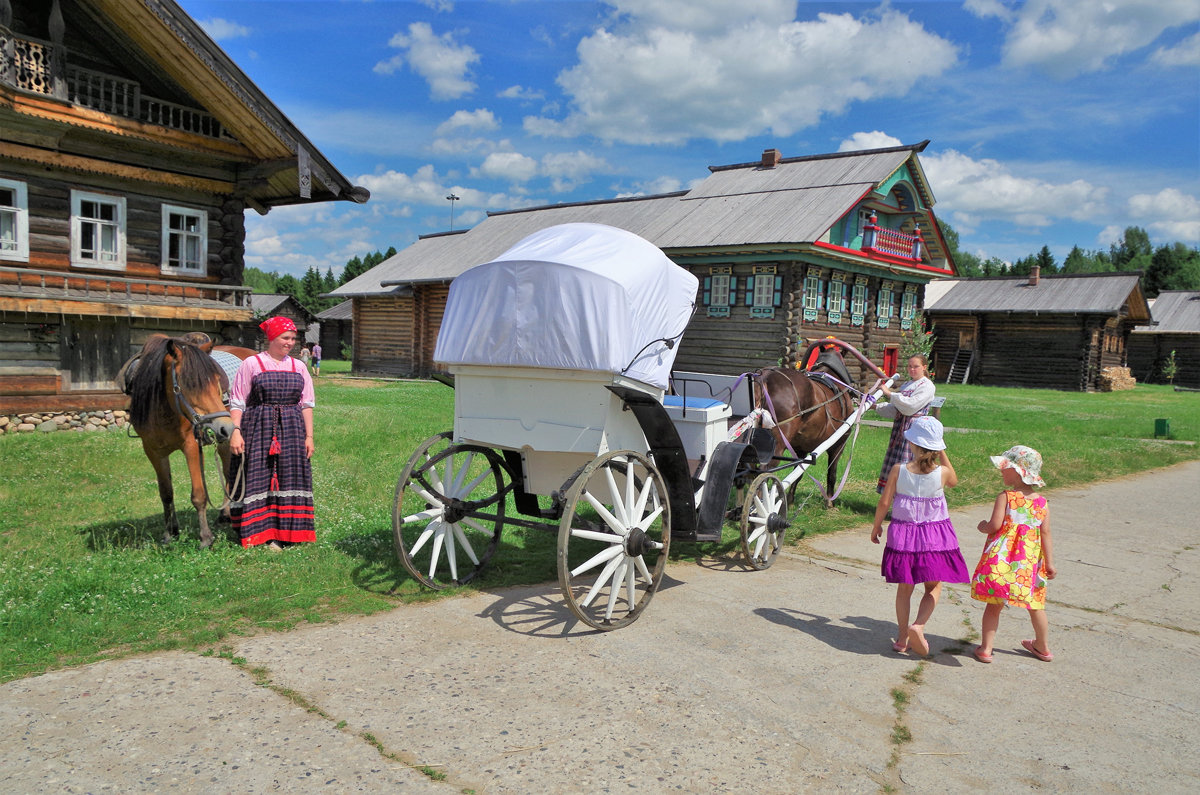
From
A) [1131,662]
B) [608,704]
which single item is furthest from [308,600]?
[1131,662]

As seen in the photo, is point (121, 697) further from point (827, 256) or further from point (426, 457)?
point (827, 256)

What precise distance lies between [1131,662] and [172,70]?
16.1 m

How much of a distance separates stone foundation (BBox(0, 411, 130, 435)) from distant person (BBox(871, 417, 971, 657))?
12.4m

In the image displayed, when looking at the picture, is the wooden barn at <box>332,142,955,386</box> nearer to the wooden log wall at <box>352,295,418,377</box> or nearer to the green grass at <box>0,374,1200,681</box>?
the wooden log wall at <box>352,295,418,377</box>

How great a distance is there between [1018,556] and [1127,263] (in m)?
99.4

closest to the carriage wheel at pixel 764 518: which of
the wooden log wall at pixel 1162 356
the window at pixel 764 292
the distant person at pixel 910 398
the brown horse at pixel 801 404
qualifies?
the brown horse at pixel 801 404

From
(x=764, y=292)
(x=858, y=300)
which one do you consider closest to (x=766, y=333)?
(x=764, y=292)

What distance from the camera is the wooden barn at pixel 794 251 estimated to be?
23.2 m

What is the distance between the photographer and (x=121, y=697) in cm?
381

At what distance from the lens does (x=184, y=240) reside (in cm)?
1520

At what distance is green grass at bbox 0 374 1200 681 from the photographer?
15.6ft

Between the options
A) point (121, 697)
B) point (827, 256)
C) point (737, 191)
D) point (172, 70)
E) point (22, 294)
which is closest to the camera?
point (121, 697)

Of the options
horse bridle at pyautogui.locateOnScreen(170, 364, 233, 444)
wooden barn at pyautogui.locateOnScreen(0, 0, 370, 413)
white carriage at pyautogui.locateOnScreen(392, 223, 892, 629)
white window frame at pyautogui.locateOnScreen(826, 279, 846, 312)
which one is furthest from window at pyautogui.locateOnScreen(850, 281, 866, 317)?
horse bridle at pyautogui.locateOnScreen(170, 364, 233, 444)

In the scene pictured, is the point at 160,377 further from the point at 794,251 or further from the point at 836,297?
the point at 836,297
